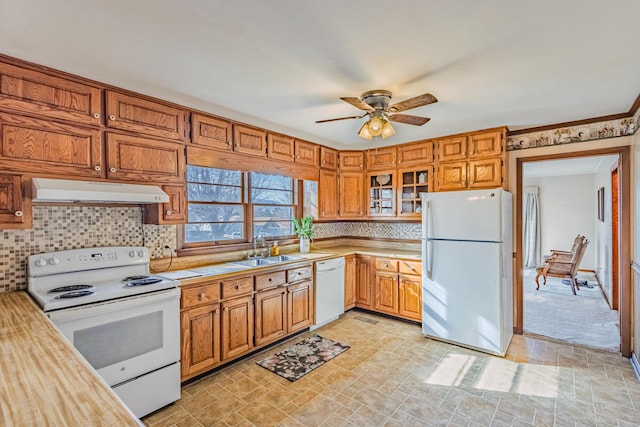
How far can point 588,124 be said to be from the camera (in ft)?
10.7

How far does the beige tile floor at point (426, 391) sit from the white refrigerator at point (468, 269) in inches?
8.9

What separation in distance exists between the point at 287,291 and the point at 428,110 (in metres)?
2.32

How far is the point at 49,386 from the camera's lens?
99 centimetres

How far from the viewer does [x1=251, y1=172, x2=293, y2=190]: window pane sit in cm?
385

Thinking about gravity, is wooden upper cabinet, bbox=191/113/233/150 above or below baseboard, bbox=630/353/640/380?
above

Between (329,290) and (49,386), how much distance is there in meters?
3.13

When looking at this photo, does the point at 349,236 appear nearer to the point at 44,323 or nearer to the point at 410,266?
the point at 410,266

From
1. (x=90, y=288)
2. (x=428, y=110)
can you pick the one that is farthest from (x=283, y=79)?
(x=90, y=288)

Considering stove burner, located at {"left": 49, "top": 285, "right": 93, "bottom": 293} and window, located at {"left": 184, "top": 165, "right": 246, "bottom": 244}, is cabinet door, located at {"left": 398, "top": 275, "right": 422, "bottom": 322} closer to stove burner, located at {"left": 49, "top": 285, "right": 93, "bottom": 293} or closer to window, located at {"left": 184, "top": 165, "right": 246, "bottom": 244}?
window, located at {"left": 184, "top": 165, "right": 246, "bottom": 244}

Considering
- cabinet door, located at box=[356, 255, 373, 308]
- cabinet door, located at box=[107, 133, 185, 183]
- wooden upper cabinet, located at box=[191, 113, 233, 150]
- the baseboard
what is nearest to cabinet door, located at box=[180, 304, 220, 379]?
cabinet door, located at box=[107, 133, 185, 183]

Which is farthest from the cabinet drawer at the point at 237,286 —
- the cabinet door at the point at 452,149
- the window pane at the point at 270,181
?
the cabinet door at the point at 452,149

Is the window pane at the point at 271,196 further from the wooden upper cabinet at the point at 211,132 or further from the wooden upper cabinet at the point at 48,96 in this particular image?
the wooden upper cabinet at the point at 48,96

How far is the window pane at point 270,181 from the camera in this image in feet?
12.6

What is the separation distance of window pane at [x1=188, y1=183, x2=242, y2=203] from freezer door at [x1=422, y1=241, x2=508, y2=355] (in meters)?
2.27
